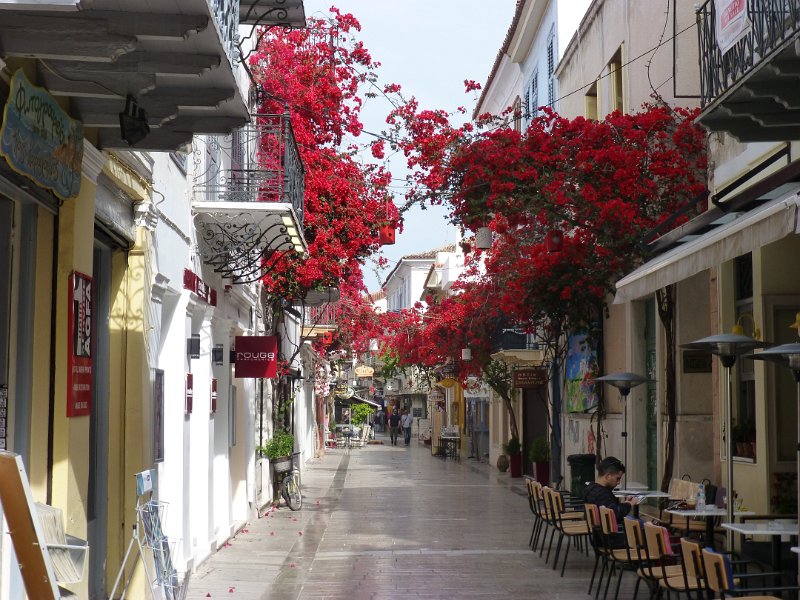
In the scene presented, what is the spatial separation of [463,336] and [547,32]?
365 inches

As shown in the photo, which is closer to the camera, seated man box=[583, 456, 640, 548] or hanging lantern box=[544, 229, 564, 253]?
seated man box=[583, 456, 640, 548]

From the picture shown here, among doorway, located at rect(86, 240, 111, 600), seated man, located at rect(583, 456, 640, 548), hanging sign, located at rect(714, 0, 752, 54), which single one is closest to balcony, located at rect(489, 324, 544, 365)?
seated man, located at rect(583, 456, 640, 548)

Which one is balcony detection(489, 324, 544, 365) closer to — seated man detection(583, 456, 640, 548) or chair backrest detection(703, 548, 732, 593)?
seated man detection(583, 456, 640, 548)

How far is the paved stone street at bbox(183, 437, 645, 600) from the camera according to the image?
11.8 m

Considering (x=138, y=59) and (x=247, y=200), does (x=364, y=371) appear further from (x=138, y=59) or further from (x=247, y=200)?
(x=138, y=59)

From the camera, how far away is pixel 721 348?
10.6m

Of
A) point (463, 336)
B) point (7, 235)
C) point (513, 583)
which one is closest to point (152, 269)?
point (7, 235)

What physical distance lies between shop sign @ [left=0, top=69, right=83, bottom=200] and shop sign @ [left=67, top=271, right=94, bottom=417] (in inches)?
29.4

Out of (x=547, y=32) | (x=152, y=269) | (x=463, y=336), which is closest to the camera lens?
(x=152, y=269)

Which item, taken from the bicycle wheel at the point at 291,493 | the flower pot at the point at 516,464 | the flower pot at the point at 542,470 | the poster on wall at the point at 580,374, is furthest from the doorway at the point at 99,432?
the flower pot at the point at 516,464

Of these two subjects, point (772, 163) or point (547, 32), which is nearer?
point (772, 163)

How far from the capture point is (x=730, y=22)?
9.46 meters

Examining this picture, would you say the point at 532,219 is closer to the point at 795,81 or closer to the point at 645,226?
the point at 645,226

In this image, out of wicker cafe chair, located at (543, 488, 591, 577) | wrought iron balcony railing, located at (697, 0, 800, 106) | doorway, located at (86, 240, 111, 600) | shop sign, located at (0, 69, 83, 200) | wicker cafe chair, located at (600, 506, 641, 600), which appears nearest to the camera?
shop sign, located at (0, 69, 83, 200)
